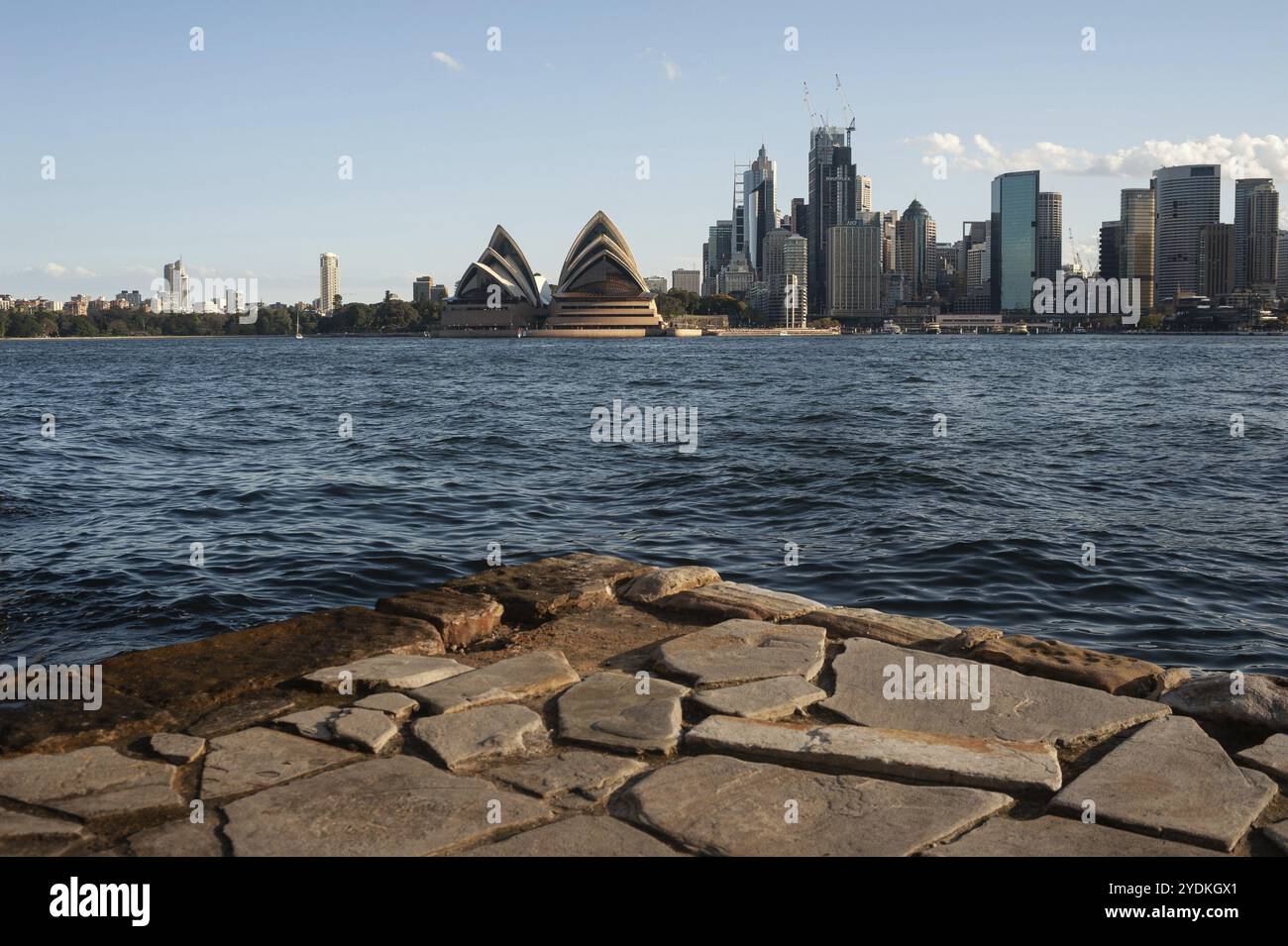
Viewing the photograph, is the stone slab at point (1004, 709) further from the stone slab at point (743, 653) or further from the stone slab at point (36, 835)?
the stone slab at point (36, 835)

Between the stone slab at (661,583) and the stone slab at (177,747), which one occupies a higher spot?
the stone slab at (661,583)

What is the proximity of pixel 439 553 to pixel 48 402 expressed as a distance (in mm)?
22742

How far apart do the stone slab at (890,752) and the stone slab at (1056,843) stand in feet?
0.71

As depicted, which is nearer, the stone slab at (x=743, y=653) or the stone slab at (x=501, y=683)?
the stone slab at (x=501, y=683)

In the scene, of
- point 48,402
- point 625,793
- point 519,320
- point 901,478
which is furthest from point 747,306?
point 625,793

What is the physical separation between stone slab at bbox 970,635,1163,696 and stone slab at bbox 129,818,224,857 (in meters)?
2.77

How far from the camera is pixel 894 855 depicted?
2.51 meters

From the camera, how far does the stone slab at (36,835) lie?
2.51 meters

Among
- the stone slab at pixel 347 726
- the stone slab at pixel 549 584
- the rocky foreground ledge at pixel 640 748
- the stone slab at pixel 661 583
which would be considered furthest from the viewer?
the stone slab at pixel 661 583

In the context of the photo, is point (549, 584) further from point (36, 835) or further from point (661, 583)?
point (36, 835)

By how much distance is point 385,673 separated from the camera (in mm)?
3750

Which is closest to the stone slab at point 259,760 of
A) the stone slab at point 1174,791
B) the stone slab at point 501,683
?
the stone slab at point 501,683

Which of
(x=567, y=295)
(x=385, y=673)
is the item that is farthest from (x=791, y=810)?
(x=567, y=295)
